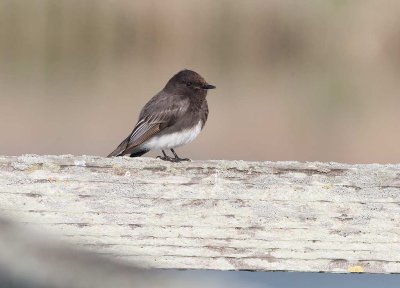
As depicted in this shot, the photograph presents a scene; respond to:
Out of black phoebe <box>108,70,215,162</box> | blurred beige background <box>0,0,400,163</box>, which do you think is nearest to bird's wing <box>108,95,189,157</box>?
black phoebe <box>108,70,215,162</box>

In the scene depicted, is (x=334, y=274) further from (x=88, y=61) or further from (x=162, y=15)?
(x=88, y=61)

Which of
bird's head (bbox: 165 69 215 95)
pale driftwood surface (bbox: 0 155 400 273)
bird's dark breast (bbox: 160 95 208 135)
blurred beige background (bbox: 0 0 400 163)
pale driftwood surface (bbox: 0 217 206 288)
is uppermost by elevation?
blurred beige background (bbox: 0 0 400 163)

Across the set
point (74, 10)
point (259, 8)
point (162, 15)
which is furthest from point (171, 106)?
point (74, 10)

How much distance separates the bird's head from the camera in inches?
331

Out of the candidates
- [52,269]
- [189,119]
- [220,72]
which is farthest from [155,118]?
[220,72]

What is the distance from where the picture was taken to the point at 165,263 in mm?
2561

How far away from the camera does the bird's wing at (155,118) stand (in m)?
7.71

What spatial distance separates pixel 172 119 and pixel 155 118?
4.5 inches

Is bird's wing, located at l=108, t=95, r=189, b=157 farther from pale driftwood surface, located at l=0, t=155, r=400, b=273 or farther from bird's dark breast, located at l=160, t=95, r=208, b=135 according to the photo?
pale driftwood surface, located at l=0, t=155, r=400, b=273

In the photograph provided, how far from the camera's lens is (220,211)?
266 cm

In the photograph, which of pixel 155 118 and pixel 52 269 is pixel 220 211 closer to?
pixel 52 269

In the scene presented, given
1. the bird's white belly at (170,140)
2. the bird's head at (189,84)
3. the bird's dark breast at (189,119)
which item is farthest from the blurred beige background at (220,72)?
the bird's white belly at (170,140)

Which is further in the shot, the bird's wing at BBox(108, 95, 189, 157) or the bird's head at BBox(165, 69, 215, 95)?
the bird's head at BBox(165, 69, 215, 95)

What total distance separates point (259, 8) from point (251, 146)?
6.83 metres
